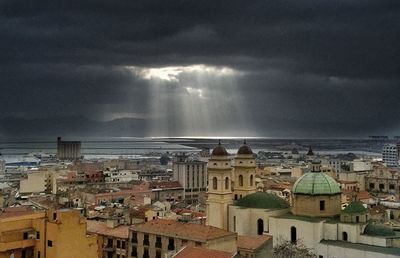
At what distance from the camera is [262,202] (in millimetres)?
43906

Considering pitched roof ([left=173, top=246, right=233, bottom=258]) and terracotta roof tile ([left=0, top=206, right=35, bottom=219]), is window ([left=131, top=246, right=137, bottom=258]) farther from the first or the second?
pitched roof ([left=173, top=246, right=233, bottom=258])

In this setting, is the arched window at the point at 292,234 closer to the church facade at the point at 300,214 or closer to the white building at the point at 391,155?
the church facade at the point at 300,214

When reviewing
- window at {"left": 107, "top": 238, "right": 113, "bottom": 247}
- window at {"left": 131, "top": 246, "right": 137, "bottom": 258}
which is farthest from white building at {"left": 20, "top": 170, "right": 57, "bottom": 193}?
window at {"left": 131, "top": 246, "right": 137, "bottom": 258}

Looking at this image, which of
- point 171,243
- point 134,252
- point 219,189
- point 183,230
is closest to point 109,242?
point 134,252

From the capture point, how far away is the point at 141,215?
157 feet

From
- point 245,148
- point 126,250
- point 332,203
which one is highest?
point 245,148

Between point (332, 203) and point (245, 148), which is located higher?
point (245, 148)

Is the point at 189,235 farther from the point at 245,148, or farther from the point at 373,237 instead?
the point at 245,148

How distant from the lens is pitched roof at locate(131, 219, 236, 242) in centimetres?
3509

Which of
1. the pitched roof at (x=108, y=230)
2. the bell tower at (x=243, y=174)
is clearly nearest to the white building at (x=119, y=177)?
the bell tower at (x=243, y=174)

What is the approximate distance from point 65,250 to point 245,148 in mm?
25062

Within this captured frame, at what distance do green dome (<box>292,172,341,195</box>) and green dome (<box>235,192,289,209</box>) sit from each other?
8.67ft

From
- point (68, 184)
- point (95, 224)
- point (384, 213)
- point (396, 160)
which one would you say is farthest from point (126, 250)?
point (396, 160)

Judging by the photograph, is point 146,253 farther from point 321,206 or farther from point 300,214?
point 321,206
